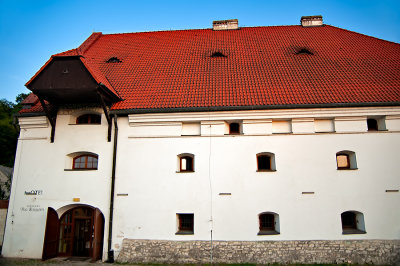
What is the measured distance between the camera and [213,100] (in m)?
9.76

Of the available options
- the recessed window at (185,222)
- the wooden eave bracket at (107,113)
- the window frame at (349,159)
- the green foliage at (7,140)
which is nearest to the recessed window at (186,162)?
the recessed window at (185,222)

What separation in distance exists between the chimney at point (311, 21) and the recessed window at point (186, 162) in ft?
42.7

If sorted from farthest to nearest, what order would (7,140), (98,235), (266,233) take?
(7,140), (98,235), (266,233)

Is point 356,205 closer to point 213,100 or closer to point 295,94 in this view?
point 295,94

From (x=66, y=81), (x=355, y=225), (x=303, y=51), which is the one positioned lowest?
(x=355, y=225)

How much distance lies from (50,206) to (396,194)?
13.1 meters

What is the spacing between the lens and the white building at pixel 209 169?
28.6ft

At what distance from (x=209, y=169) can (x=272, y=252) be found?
143 inches

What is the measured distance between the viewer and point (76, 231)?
9.75 m

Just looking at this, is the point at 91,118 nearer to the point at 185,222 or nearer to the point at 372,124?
the point at 185,222

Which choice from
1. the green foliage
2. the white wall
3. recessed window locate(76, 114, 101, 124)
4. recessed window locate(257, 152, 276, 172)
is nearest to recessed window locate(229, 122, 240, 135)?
the white wall

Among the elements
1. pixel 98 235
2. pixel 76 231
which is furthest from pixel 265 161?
pixel 76 231

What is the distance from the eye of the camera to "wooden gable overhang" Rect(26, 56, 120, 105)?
898 centimetres

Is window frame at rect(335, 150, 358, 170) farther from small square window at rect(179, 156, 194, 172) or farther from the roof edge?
small square window at rect(179, 156, 194, 172)
